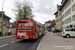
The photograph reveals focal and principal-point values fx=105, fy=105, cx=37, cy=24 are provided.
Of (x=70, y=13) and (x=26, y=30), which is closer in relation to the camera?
(x=26, y=30)

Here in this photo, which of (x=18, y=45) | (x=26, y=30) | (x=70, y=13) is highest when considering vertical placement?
(x=70, y=13)

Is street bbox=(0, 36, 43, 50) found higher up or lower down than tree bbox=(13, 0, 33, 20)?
lower down

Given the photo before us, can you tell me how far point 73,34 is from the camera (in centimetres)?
1855

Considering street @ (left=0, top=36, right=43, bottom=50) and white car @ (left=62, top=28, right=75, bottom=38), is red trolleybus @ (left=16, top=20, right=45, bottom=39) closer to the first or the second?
street @ (left=0, top=36, right=43, bottom=50)

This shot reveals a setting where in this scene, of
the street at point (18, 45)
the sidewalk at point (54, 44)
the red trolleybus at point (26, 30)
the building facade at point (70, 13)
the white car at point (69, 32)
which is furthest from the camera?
the building facade at point (70, 13)

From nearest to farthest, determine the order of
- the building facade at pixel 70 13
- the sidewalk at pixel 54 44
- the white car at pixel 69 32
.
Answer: the sidewalk at pixel 54 44 < the white car at pixel 69 32 < the building facade at pixel 70 13

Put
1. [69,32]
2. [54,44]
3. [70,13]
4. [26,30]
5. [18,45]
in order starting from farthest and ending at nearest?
[70,13] → [69,32] → [26,30] → [18,45] → [54,44]

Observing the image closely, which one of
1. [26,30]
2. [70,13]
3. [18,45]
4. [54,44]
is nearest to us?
[54,44]

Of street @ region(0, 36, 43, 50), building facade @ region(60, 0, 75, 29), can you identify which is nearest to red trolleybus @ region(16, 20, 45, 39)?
street @ region(0, 36, 43, 50)

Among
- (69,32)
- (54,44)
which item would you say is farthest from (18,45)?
(69,32)

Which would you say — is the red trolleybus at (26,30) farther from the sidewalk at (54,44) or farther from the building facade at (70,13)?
the building facade at (70,13)

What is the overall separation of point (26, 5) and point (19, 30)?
3093 cm

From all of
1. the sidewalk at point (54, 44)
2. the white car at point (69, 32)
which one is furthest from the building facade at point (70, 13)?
the sidewalk at point (54, 44)

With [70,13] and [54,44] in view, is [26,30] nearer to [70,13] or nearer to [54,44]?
[54,44]
